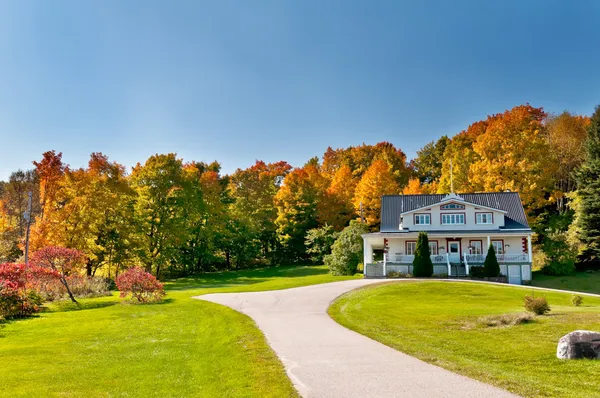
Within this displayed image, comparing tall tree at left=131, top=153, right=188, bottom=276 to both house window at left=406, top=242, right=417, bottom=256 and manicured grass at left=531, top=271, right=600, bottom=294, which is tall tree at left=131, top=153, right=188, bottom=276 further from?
manicured grass at left=531, top=271, right=600, bottom=294

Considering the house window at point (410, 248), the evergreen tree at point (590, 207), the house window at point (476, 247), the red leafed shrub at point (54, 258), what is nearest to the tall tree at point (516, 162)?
the evergreen tree at point (590, 207)

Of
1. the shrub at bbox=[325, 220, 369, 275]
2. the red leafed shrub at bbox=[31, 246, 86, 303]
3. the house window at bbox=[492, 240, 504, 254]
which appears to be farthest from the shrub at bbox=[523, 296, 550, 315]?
the shrub at bbox=[325, 220, 369, 275]

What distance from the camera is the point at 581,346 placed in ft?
29.2

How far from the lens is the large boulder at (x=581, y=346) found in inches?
349

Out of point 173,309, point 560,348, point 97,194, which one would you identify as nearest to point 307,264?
point 97,194

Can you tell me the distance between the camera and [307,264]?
171ft

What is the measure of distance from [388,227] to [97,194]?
Result: 2333 centimetres

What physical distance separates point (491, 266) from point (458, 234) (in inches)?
144

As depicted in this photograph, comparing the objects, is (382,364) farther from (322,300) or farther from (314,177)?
(314,177)

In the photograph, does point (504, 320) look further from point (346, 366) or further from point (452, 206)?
point (452, 206)

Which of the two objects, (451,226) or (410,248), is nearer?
(451,226)

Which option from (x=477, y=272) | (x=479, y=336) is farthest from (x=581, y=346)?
(x=477, y=272)

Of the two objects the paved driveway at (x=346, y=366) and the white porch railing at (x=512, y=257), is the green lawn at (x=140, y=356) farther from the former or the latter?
the white porch railing at (x=512, y=257)

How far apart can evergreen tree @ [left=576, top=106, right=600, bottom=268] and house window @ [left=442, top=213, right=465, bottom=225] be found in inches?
Result: 362
